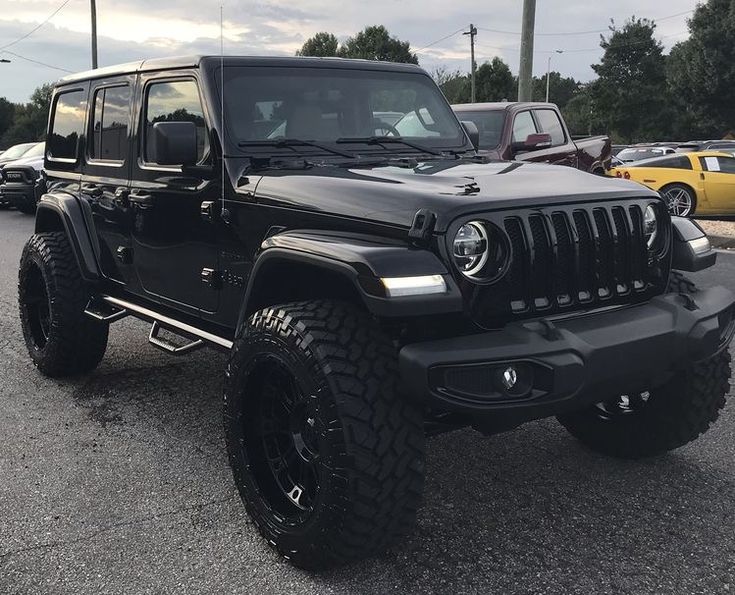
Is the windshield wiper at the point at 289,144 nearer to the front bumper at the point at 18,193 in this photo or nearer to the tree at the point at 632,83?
the front bumper at the point at 18,193

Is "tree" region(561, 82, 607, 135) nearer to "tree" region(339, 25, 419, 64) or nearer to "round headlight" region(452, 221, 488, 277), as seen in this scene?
"tree" region(339, 25, 419, 64)

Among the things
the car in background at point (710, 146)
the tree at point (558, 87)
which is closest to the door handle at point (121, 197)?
the car in background at point (710, 146)

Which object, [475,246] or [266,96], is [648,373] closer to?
[475,246]

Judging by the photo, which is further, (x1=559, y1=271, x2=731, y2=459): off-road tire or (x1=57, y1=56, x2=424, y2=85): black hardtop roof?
(x1=57, y1=56, x2=424, y2=85): black hardtop roof

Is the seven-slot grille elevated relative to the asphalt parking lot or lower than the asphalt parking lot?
elevated

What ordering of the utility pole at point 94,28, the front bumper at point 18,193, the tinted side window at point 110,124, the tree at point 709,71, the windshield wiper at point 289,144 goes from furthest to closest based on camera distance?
the tree at point 709,71
the utility pole at point 94,28
the front bumper at point 18,193
the tinted side window at point 110,124
the windshield wiper at point 289,144

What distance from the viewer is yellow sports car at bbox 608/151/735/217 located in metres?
13.8

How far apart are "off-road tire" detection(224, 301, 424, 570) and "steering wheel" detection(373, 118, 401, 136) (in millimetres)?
1482

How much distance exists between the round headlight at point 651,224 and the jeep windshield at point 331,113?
125 centimetres

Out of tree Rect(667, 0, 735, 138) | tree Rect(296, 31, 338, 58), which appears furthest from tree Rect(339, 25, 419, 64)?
tree Rect(667, 0, 735, 138)

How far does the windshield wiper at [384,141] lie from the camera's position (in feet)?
12.3

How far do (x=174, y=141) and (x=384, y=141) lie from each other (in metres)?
1.06

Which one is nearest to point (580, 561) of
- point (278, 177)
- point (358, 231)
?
point (358, 231)

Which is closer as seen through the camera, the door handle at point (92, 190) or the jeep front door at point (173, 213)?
the jeep front door at point (173, 213)
